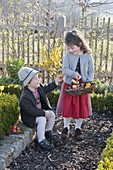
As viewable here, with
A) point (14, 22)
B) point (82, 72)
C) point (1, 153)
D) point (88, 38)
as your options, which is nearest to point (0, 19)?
point (14, 22)

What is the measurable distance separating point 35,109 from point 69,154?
696mm

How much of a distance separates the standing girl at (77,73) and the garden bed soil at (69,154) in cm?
17

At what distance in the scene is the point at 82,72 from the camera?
411cm

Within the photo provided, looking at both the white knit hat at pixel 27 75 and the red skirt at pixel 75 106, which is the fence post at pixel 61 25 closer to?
the red skirt at pixel 75 106

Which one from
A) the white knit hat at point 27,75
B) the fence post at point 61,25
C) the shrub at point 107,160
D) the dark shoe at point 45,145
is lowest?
the dark shoe at point 45,145

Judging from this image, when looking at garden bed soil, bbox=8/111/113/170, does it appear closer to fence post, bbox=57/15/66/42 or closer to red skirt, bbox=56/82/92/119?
red skirt, bbox=56/82/92/119

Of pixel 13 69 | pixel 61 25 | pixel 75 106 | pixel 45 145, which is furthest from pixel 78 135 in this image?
pixel 61 25

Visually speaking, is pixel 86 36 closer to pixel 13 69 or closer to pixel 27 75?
pixel 13 69

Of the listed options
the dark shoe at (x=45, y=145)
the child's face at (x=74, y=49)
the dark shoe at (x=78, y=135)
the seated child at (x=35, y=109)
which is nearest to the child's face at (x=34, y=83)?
the seated child at (x=35, y=109)

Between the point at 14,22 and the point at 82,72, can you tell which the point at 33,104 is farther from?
the point at 14,22

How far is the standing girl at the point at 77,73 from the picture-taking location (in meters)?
4.00

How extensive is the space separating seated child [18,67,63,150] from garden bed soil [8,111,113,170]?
0.14 m

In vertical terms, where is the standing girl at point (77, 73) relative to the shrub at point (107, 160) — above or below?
above

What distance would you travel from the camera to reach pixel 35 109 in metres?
3.80
